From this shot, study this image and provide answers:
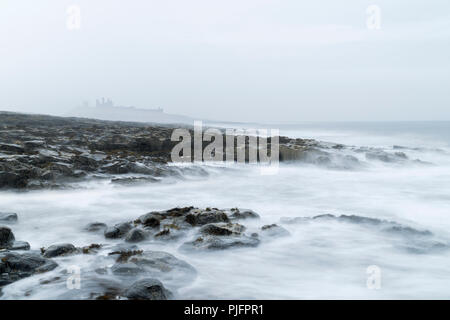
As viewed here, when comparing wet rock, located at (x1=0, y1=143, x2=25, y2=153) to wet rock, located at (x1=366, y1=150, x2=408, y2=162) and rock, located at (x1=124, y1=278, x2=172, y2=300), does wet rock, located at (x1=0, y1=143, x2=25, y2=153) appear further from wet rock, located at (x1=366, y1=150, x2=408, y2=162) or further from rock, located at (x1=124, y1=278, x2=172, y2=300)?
wet rock, located at (x1=366, y1=150, x2=408, y2=162)

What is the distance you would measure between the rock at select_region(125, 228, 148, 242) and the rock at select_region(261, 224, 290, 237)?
214 centimetres

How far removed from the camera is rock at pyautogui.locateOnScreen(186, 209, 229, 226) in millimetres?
6738

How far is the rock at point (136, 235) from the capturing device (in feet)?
19.0

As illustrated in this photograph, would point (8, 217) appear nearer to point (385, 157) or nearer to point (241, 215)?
point (241, 215)

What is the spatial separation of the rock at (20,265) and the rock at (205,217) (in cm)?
264

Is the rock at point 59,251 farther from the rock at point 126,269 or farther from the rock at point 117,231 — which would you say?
the rock at point 126,269

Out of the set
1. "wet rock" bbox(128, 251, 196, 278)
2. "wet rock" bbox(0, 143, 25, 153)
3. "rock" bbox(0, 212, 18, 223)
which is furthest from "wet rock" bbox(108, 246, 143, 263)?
"wet rock" bbox(0, 143, 25, 153)

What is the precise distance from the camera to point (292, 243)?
6234mm

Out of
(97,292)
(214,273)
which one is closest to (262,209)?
(214,273)

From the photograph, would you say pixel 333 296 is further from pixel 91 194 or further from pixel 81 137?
pixel 81 137

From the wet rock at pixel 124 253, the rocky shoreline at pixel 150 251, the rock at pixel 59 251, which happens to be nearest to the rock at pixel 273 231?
the rocky shoreline at pixel 150 251

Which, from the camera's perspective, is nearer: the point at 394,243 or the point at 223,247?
the point at 223,247

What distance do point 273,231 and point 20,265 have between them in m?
4.04
